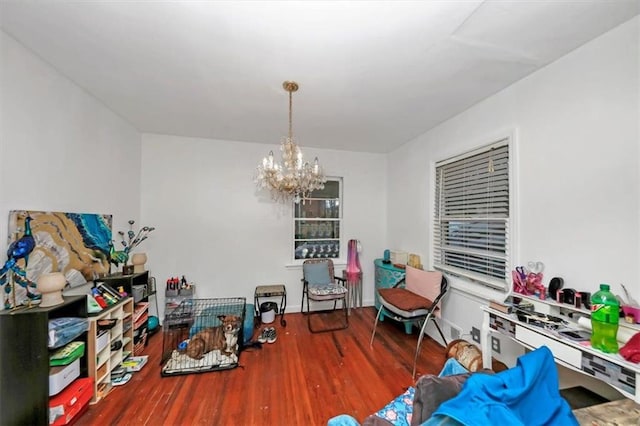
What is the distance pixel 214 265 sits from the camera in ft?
11.4

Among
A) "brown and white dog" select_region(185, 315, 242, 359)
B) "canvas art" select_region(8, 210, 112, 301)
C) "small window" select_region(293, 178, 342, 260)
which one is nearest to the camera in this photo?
"canvas art" select_region(8, 210, 112, 301)

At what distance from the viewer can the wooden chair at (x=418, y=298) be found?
2.48 metres

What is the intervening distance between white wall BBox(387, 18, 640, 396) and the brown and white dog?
99.4 inches

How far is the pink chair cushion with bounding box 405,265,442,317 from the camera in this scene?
263cm

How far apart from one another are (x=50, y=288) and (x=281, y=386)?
6.22 ft

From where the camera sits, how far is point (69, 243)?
2.04 m

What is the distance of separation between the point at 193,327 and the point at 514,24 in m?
3.85

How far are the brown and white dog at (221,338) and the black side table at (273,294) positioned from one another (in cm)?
76

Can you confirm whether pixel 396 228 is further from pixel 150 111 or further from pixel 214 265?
pixel 150 111

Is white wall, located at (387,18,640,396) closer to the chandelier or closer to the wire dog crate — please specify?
the chandelier

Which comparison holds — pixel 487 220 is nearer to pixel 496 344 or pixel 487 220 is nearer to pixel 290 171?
pixel 496 344

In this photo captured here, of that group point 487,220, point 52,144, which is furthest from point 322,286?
point 52,144

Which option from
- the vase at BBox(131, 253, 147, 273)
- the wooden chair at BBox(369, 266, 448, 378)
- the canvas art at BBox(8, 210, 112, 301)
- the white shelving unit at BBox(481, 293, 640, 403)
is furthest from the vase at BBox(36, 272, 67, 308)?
the white shelving unit at BBox(481, 293, 640, 403)

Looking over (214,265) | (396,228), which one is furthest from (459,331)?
(214,265)
